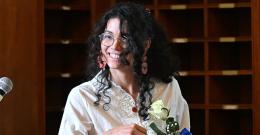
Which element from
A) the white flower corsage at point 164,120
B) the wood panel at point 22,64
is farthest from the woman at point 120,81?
the wood panel at point 22,64

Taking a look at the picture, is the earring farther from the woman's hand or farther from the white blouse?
the woman's hand

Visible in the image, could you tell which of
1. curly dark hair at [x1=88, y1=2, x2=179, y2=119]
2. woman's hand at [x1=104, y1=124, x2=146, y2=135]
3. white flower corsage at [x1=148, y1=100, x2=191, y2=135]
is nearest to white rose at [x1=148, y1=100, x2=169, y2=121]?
white flower corsage at [x1=148, y1=100, x2=191, y2=135]

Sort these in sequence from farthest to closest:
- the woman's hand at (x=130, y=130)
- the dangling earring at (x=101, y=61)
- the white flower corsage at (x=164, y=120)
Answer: the dangling earring at (x=101, y=61)
the woman's hand at (x=130, y=130)
the white flower corsage at (x=164, y=120)

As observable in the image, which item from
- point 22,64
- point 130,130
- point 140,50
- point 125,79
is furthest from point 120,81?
point 22,64

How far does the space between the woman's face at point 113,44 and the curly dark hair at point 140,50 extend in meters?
0.01

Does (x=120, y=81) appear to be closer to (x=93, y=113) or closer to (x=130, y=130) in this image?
(x=93, y=113)

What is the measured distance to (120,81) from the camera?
5.65 ft

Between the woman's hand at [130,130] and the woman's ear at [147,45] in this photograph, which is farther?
the woman's ear at [147,45]

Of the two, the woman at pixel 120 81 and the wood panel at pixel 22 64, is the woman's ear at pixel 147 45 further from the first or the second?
the wood panel at pixel 22 64

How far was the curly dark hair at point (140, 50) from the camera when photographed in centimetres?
165

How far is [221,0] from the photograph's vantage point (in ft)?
10.8

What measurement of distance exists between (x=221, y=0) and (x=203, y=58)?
390 millimetres

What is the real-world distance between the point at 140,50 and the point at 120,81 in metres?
0.13

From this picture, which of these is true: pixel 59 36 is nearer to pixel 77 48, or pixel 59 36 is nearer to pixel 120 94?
pixel 77 48
